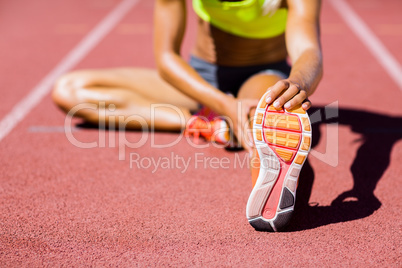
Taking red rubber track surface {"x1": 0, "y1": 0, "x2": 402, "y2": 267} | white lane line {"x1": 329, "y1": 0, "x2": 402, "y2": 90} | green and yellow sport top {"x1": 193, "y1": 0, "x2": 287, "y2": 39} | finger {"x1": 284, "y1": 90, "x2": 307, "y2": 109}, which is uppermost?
white lane line {"x1": 329, "y1": 0, "x2": 402, "y2": 90}

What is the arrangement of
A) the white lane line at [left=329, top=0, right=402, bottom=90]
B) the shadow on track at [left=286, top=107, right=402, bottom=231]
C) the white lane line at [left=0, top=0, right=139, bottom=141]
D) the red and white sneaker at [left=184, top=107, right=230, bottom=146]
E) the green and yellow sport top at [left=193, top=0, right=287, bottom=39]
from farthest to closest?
the white lane line at [left=329, top=0, right=402, bottom=90] < the white lane line at [left=0, top=0, right=139, bottom=141] < the red and white sneaker at [left=184, top=107, right=230, bottom=146] < the green and yellow sport top at [left=193, top=0, right=287, bottom=39] < the shadow on track at [left=286, top=107, right=402, bottom=231]

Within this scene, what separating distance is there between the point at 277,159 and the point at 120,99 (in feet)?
4.87

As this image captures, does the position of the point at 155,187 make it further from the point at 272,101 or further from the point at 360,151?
the point at 360,151

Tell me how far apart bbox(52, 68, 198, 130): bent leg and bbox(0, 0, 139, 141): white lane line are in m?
0.45

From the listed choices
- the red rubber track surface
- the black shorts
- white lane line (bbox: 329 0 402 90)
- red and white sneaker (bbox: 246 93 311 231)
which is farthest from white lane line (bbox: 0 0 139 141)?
white lane line (bbox: 329 0 402 90)

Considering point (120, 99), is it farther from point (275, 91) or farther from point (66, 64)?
point (66, 64)

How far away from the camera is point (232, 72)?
304cm

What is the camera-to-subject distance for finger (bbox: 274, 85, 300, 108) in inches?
75.6

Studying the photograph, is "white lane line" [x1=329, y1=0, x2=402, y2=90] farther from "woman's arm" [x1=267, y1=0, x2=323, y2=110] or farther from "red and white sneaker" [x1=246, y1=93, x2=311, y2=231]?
"red and white sneaker" [x1=246, y1=93, x2=311, y2=231]

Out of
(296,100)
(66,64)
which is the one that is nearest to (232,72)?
(296,100)

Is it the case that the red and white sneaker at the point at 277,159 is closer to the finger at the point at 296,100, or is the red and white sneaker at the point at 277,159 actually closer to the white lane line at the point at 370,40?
the finger at the point at 296,100

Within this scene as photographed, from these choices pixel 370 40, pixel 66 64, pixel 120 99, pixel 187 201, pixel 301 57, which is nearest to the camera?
pixel 301 57

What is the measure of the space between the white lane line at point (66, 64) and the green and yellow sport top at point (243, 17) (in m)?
1.50

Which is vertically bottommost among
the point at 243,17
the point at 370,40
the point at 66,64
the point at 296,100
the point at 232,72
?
the point at 296,100
